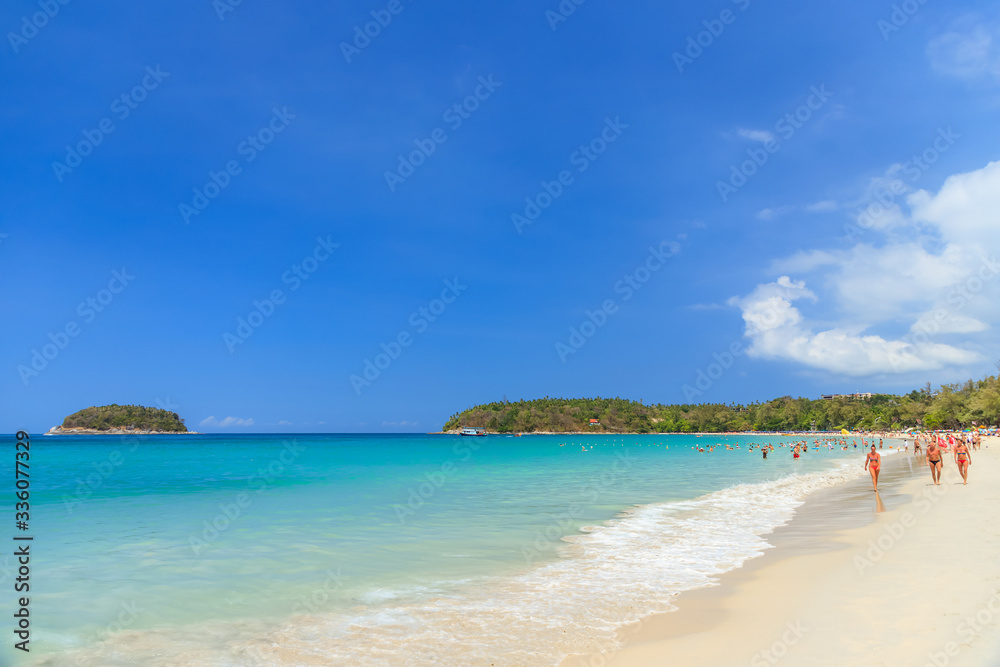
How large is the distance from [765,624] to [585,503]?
1393 cm

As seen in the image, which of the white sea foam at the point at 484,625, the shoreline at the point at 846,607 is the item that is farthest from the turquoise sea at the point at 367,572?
the shoreline at the point at 846,607

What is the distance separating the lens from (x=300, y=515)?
18.2 metres

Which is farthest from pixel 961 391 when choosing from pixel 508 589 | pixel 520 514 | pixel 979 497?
pixel 508 589

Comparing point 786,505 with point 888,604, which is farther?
point 786,505

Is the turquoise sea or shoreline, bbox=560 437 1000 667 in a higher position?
shoreline, bbox=560 437 1000 667

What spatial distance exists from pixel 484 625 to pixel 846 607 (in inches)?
190

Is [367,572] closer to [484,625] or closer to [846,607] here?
[484,625]

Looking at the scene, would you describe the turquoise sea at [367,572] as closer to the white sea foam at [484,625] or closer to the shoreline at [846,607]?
the white sea foam at [484,625]

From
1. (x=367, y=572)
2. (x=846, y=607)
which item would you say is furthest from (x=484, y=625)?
(x=846, y=607)

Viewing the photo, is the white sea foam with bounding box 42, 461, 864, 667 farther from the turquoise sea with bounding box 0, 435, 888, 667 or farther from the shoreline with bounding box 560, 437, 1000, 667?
the shoreline with bounding box 560, 437, 1000, 667

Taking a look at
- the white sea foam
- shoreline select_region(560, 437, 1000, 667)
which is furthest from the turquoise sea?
shoreline select_region(560, 437, 1000, 667)

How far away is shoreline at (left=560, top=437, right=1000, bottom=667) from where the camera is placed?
230 inches

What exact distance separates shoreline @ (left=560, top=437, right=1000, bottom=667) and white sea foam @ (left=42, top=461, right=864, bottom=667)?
0.49 metres

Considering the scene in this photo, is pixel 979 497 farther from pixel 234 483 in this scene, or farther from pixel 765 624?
pixel 234 483
